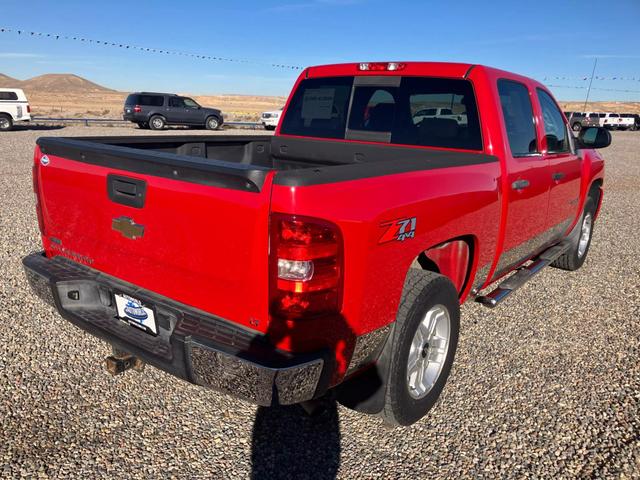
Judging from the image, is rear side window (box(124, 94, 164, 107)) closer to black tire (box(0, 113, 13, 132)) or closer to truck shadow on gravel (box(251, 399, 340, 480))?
black tire (box(0, 113, 13, 132))

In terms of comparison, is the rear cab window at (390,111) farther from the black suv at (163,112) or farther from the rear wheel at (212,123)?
the rear wheel at (212,123)

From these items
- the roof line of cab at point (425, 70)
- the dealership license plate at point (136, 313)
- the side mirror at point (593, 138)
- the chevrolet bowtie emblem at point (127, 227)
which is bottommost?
the dealership license plate at point (136, 313)

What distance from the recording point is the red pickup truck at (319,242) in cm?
203

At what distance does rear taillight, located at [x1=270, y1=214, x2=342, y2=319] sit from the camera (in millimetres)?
1969

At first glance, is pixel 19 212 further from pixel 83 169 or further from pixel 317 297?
pixel 317 297

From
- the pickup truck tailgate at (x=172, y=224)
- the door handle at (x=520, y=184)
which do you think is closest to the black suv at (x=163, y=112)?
the pickup truck tailgate at (x=172, y=224)

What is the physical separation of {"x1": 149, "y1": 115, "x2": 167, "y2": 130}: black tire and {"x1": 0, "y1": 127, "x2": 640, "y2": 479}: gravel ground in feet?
74.3

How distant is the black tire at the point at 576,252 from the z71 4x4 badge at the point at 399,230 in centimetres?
377

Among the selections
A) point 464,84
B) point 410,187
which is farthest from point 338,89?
point 410,187

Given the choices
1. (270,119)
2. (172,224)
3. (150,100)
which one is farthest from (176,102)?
(172,224)

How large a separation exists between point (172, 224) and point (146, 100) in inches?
989

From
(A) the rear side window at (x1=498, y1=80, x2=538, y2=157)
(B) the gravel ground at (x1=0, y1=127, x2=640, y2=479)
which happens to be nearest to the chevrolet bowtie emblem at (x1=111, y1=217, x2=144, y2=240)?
(B) the gravel ground at (x1=0, y1=127, x2=640, y2=479)

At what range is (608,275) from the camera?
5.77m

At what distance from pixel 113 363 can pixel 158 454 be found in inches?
26.9
